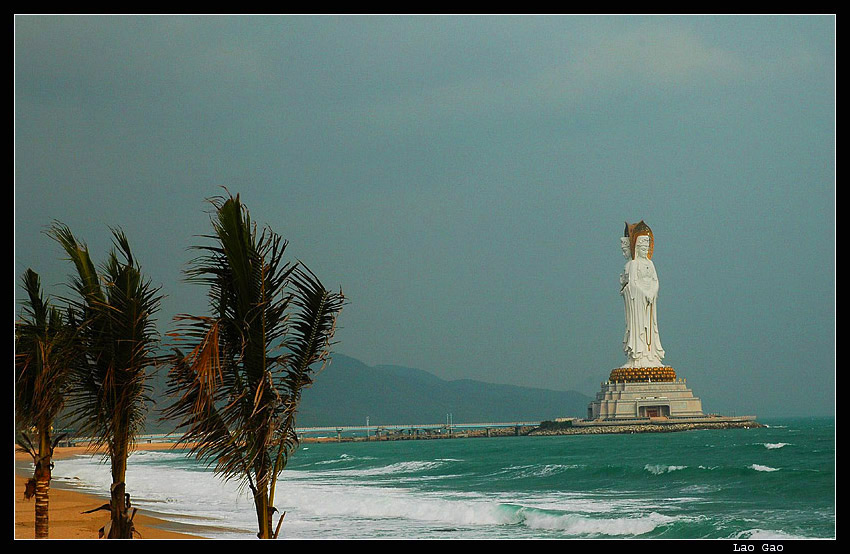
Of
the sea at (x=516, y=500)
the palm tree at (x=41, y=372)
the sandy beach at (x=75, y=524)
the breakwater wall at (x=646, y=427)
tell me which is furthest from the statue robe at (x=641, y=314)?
the palm tree at (x=41, y=372)

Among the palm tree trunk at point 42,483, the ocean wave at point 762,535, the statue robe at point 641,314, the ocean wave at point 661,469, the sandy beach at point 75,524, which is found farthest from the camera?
the statue robe at point 641,314

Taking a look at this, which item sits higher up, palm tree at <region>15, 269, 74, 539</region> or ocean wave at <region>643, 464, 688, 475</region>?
palm tree at <region>15, 269, 74, 539</region>

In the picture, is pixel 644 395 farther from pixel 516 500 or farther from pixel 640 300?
pixel 516 500

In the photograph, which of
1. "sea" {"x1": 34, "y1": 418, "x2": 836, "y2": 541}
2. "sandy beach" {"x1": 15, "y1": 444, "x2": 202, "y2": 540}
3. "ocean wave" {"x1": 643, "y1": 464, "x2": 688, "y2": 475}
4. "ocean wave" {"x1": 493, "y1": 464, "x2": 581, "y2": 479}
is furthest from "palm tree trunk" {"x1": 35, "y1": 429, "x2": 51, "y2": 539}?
"ocean wave" {"x1": 493, "y1": 464, "x2": 581, "y2": 479}

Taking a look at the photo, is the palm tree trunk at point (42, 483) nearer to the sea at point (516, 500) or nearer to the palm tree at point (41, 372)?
the palm tree at point (41, 372)

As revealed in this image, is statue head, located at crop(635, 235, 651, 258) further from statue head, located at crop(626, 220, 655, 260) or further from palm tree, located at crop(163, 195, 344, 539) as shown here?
palm tree, located at crop(163, 195, 344, 539)
